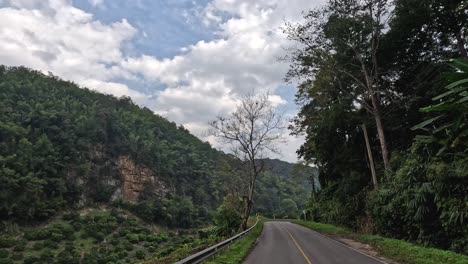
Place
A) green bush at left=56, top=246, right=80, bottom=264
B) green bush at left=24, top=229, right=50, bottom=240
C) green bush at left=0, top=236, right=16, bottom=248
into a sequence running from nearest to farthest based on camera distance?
green bush at left=56, top=246, right=80, bottom=264
green bush at left=0, top=236, right=16, bottom=248
green bush at left=24, top=229, right=50, bottom=240

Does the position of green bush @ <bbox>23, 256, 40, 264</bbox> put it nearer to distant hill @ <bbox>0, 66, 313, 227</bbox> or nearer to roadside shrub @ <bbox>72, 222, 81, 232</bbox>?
roadside shrub @ <bbox>72, 222, 81, 232</bbox>

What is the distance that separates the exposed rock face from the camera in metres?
110

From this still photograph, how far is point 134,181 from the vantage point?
114m

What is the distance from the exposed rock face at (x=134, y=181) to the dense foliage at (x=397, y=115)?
85.0 m

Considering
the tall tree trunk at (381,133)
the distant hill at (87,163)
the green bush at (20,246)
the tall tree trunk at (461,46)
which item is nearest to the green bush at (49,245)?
the green bush at (20,246)

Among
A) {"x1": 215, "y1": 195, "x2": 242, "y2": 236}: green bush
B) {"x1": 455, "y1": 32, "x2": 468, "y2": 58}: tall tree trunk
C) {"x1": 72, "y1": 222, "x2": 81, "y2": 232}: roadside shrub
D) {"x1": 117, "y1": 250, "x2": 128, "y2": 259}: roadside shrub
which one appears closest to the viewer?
{"x1": 455, "y1": 32, "x2": 468, "y2": 58}: tall tree trunk

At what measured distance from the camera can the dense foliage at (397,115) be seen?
13.9 meters

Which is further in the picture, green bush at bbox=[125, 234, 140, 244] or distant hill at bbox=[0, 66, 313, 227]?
distant hill at bbox=[0, 66, 313, 227]

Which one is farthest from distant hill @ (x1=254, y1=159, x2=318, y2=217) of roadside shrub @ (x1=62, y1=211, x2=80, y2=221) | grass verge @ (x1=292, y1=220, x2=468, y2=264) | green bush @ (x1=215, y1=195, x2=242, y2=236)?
grass verge @ (x1=292, y1=220, x2=468, y2=264)

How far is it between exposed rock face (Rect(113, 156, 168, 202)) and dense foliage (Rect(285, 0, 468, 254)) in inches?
3345

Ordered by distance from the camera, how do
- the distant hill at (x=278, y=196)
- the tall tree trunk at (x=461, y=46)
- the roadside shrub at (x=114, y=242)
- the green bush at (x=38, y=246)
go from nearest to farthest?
the tall tree trunk at (x=461, y=46)
the green bush at (x=38, y=246)
the roadside shrub at (x=114, y=242)
the distant hill at (x=278, y=196)

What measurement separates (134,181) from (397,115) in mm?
97487

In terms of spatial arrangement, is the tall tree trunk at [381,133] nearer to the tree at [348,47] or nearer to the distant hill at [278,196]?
the tree at [348,47]

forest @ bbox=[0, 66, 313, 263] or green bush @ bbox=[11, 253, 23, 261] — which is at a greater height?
forest @ bbox=[0, 66, 313, 263]
